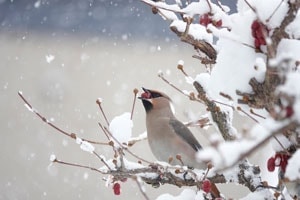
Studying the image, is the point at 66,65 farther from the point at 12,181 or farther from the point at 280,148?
the point at 280,148

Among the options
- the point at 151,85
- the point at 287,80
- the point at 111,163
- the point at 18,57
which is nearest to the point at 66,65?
the point at 18,57

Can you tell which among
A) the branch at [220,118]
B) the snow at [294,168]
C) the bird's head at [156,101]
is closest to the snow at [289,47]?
the snow at [294,168]

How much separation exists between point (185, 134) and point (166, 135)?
0.34ft

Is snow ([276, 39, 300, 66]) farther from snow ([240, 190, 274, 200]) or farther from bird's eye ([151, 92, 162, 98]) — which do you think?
bird's eye ([151, 92, 162, 98])

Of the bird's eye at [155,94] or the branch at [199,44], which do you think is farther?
the bird's eye at [155,94]

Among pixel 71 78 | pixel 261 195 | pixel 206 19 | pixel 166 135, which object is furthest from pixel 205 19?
pixel 71 78

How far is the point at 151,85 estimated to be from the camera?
286 inches

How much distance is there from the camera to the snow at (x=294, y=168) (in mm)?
1545

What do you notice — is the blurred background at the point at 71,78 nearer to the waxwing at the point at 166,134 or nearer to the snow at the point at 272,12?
the waxwing at the point at 166,134

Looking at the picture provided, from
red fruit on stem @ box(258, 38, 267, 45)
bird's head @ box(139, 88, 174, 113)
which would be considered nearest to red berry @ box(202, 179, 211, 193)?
red fruit on stem @ box(258, 38, 267, 45)

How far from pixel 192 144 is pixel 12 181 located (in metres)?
4.40

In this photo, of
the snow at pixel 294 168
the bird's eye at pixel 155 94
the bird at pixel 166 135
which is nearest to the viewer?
the snow at pixel 294 168

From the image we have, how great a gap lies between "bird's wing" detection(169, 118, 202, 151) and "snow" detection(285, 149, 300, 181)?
5.56ft

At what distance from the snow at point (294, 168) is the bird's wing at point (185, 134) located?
1.70 m
